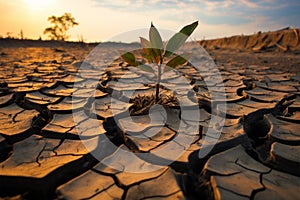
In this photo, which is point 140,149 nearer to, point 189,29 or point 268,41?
point 189,29

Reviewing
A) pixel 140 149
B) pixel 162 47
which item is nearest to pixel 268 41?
pixel 162 47

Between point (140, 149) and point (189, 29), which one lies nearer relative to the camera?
point (140, 149)

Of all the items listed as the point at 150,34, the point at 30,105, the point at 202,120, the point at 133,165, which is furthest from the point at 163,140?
the point at 30,105

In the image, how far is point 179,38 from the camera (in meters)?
1.33

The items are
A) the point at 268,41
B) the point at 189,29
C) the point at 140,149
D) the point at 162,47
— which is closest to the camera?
the point at 140,149

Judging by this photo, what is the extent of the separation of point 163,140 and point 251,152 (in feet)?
1.52

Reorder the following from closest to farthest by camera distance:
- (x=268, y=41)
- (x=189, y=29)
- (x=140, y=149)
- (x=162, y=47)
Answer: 1. (x=140, y=149)
2. (x=189, y=29)
3. (x=162, y=47)
4. (x=268, y=41)

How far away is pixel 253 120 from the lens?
5.01 feet

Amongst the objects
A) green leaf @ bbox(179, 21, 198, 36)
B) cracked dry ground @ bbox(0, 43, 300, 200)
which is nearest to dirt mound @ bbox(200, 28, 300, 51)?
cracked dry ground @ bbox(0, 43, 300, 200)

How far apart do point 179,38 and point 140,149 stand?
71cm

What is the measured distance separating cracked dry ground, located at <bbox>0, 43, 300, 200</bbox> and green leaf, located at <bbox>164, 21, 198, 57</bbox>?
1.46 feet

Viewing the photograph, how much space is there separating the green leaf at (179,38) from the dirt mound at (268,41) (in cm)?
690

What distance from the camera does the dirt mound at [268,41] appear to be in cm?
727

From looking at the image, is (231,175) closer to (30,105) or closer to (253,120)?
(253,120)
